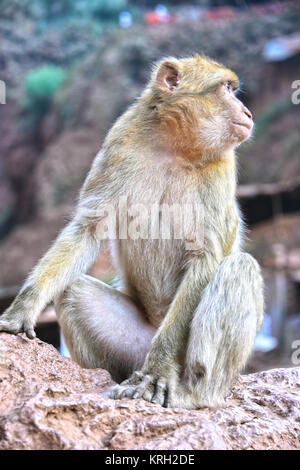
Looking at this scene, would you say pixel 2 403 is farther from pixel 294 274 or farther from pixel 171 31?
pixel 171 31

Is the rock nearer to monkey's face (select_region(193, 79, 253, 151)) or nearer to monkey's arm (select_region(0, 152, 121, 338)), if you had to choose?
monkey's arm (select_region(0, 152, 121, 338))

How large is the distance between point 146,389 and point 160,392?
10cm

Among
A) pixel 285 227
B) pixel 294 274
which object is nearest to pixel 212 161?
pixel 294 274

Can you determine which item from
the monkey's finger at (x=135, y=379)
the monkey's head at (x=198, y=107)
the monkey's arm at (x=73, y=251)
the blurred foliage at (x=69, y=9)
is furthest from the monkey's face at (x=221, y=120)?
the blurred foliage at (x=69, y=9)

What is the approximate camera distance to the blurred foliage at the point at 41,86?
23156 mm

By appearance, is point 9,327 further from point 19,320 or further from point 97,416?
point 97,416

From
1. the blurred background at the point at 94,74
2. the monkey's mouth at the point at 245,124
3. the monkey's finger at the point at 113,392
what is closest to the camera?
the monkey's finger at the point at 113,392

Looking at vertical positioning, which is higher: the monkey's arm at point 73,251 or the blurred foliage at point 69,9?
the blurred foliage at point 69,9

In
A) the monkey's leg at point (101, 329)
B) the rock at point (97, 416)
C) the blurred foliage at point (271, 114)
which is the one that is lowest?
the rock at point (97, 416)

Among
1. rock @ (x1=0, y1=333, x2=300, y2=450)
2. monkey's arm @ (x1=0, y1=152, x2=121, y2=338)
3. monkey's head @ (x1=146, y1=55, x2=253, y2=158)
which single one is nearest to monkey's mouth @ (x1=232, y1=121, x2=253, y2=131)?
monkey's head @ (x1=146, y1=55, x2=253, y2=158)

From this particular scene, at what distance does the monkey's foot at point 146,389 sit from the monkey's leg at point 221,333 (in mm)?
120

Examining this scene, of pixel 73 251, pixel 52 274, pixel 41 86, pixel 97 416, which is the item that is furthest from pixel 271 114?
pixel 97 416

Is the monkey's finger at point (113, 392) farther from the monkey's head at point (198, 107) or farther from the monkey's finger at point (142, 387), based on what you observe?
the monkey's head at point (198, 107)

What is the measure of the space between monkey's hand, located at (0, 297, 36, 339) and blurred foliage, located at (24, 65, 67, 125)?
2010 centimetres
